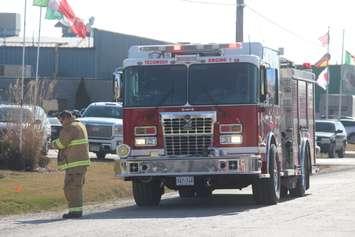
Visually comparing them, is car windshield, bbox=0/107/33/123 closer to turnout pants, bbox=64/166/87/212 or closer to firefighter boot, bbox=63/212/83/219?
turnout pants, bbox=64/166/87/212

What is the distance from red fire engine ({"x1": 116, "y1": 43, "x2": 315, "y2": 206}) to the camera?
54.3 feet

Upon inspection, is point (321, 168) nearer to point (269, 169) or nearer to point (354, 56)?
point (269, 169)

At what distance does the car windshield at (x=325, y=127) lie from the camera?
4312cm

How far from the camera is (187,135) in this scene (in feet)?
54.6

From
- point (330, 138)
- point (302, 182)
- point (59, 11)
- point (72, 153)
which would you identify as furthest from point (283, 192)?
point (330, 138)

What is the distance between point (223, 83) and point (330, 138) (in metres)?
26.5

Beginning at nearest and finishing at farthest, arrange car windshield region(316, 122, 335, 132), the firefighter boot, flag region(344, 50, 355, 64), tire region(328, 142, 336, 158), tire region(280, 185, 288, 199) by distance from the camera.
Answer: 1. the firefighter boot
2. tire region(280, 185, 288, 199)
3. tire region(328, 142, 336, 158)
4. car windshield region(316, 122, 335, 132)
5. flag region(344, 50, 355, 64)

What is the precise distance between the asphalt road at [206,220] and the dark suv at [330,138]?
22.6 m

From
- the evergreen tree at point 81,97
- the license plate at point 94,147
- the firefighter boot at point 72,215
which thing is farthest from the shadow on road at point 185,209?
the evergreen tree at point 81,97

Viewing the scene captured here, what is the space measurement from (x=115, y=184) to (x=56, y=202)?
356cm

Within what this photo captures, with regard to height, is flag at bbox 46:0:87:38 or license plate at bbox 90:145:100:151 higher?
flag at bbox 46:0:87:38

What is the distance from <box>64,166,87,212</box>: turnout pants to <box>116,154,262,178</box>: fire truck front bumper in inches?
51.4

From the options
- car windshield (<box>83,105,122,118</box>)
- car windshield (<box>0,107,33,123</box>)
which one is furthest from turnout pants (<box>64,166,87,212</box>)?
car windshield (<box>83,105,122,118</box>)

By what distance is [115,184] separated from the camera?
21516 mm
